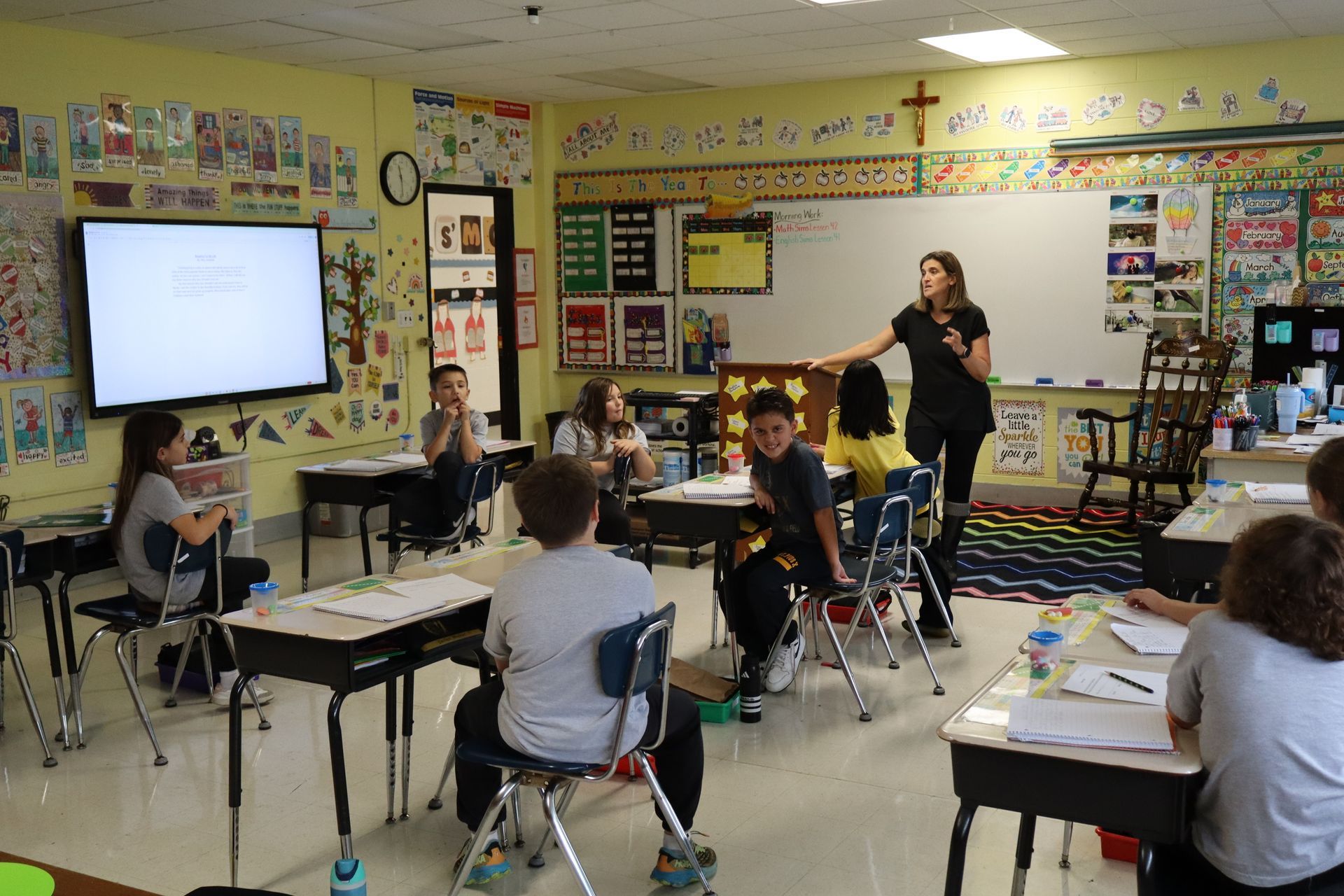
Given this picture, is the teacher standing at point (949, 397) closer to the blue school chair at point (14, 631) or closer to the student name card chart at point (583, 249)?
the blue school chair at point (14, 631)

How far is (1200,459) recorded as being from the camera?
7.55 m

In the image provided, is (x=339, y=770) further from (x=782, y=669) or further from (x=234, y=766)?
(x=782, y=669)

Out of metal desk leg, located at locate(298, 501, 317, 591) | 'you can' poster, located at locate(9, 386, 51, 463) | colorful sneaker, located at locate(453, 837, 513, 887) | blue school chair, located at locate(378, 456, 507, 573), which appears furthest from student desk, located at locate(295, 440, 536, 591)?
colorful sneaker, located at locate(453, 837, 513, 887)

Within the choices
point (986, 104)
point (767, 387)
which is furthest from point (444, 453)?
point (986, 104)

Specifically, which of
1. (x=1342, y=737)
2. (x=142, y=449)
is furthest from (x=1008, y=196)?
(x=1342, y=737)

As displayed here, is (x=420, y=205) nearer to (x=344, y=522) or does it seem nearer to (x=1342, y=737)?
(x=344, y=522)

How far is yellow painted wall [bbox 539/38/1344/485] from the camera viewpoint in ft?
23.5

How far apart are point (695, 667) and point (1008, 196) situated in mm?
4546

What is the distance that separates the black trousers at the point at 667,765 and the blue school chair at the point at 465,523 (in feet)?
8.18

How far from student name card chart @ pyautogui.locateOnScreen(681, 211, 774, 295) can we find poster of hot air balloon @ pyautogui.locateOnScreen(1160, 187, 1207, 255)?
102 inches

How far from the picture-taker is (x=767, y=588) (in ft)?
14.2

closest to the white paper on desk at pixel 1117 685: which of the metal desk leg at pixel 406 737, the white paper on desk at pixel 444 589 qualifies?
the white paper on desk at pixel 444 589

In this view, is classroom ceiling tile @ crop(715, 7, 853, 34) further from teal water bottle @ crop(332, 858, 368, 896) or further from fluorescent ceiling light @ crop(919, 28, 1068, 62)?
teal water bottle @ crop(332, 858, 368, 896)

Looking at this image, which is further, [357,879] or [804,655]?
[804,655]
